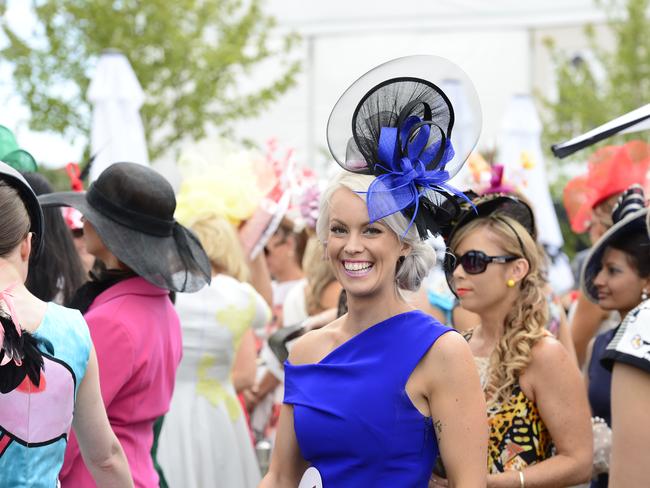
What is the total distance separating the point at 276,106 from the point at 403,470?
18111mm

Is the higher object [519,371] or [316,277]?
[519,371]

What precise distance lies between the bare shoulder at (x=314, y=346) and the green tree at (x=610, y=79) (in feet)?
52.4

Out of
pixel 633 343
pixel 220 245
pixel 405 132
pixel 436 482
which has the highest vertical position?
pixel 405 132

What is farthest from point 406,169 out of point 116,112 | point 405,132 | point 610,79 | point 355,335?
point 610,79

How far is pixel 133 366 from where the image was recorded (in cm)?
379

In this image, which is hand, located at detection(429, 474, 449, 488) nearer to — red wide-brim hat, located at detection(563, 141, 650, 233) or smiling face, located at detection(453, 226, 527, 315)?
smiling face, located at detection(453, 226, 527, 315)

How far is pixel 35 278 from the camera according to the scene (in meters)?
4.26

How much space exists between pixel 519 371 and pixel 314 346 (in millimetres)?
1044

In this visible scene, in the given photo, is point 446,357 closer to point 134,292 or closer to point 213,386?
point 134,292

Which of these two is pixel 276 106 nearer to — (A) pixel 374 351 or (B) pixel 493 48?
(B) pixel 493 48

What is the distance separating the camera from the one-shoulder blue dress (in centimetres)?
280

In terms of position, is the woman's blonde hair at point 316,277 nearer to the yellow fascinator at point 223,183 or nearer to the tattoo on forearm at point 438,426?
the yellow fascinator at point 223,183

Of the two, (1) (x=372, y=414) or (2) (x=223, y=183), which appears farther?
(2) (x=223, y=183)

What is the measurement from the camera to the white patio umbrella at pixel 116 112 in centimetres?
770
